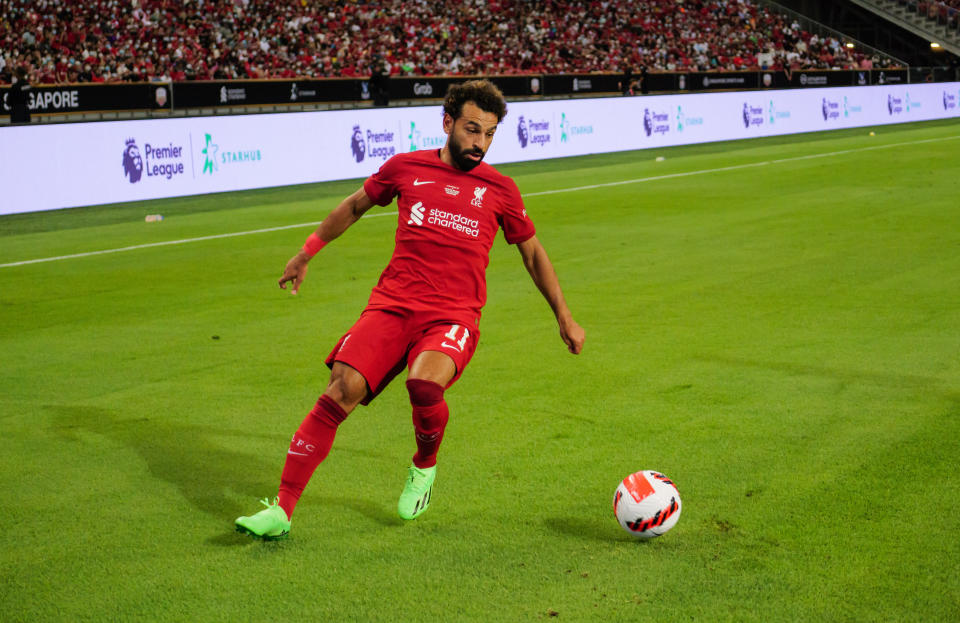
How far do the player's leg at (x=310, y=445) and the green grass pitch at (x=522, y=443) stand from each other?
14cm

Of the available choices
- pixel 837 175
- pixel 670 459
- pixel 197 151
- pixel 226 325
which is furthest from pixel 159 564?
pixel 837 175

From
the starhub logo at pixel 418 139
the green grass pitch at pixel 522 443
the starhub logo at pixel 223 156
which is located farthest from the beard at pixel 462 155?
the starhub logo at pixel 418 139

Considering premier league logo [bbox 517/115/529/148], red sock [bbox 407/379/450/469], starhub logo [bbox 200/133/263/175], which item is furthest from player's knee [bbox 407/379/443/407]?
premier league logo [bbox 517/115/529/148]

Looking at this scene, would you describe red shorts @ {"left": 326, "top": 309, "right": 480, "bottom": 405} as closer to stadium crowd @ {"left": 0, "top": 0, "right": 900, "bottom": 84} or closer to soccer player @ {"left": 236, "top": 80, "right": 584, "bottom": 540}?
soccer player @ {"left": 236, "top": 80, "right": 584, "bottom": 540}

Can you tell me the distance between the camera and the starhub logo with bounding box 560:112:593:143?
95.3 ft

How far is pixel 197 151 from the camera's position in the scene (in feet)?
69.2

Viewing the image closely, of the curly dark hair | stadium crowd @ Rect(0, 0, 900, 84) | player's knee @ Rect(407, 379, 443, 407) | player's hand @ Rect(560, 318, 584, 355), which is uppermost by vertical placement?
stadium crowd @ Rect(0, 0, 900, 84)

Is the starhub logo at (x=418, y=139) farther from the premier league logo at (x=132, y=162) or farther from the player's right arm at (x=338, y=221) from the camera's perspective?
the player's right arm at (x=338, y=221)

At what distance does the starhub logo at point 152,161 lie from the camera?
1994 centimetres

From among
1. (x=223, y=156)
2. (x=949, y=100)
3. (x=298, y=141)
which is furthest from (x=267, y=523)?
(x=949, y=100)

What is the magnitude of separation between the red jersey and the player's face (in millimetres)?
87

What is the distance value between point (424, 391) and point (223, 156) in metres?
17.9

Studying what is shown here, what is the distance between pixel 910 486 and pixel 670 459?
3.96ft

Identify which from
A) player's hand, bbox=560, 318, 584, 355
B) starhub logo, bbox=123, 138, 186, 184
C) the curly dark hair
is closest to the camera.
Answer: the curly dark hair
